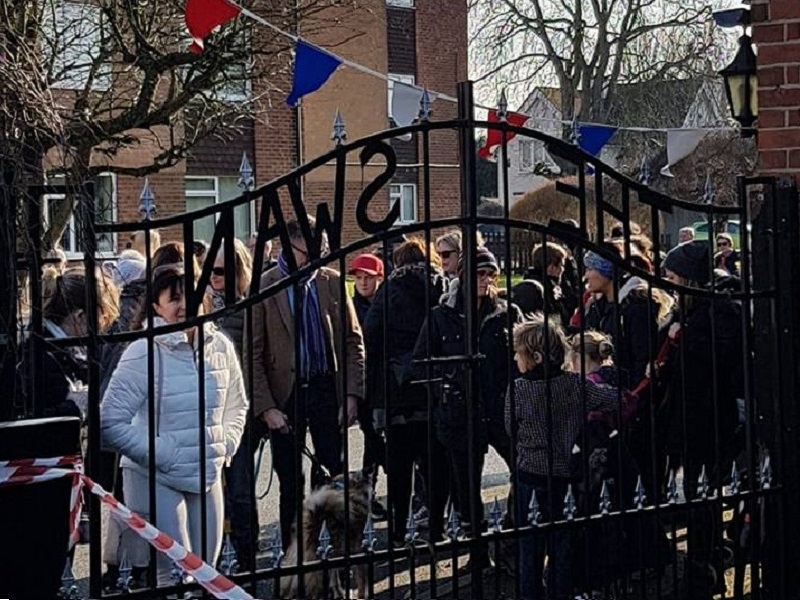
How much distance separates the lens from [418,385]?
5789mm

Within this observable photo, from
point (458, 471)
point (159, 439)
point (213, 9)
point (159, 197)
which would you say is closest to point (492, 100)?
point (159, 197)

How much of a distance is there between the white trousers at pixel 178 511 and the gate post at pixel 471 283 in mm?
981

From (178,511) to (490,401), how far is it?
201cm

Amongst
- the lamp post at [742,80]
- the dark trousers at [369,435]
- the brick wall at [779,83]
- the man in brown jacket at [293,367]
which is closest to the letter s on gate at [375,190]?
the man in brown jacket at [293,367]

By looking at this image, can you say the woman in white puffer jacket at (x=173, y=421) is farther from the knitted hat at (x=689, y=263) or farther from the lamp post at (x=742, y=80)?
the lamp post at (x=742, y=80)

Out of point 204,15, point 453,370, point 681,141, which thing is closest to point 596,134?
point 681,141

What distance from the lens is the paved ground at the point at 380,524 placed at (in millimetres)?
6021

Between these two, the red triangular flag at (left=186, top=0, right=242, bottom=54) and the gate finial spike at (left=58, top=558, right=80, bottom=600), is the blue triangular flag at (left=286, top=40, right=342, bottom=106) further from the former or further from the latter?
the gate finial spike at (left=58, top=558, right=80, bottom=600)

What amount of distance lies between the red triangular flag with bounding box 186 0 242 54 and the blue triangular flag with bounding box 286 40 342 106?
52 cm

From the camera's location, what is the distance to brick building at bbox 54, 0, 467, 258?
2081 centimetres

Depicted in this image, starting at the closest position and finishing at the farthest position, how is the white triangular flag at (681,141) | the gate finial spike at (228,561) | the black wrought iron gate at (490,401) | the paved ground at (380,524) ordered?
the gate finial spike at (228,561)
the black wrought iron gate at (490,401)
the paved ground at (380,524)
the white triangular flag at (681,141)

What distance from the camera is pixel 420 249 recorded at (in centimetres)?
686

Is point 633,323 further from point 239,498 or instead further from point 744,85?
point 239,498

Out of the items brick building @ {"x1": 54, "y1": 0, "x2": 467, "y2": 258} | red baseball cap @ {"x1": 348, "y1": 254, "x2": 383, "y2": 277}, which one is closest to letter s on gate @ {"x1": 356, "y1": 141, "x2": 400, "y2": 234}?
red baseball cap @ {"x1": 348, "y1": 254, "x2": 383, "y2": 277}
